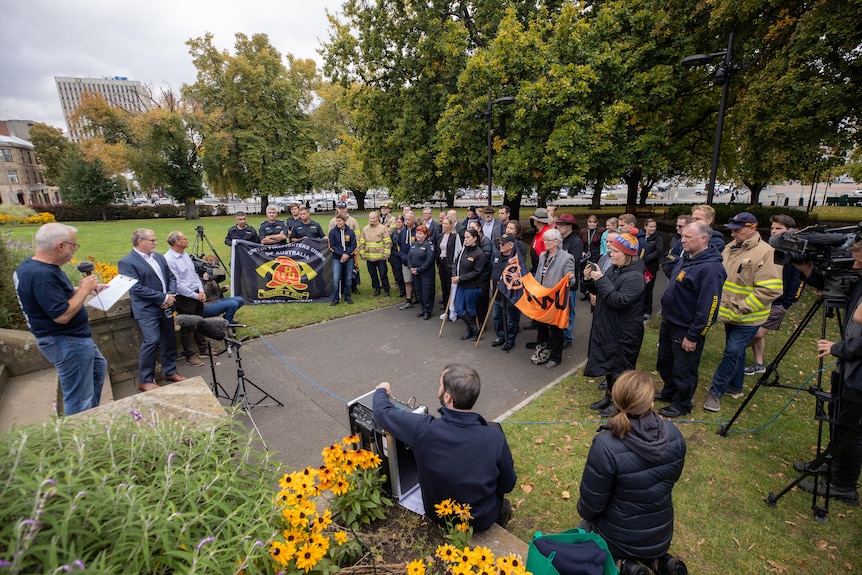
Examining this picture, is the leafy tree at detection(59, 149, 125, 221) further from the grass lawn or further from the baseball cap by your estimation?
the baseball cap

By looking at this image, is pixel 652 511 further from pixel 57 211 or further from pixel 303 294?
pixel 57 211

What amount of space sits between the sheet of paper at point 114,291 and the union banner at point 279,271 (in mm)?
4495

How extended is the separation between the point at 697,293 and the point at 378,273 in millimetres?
7655

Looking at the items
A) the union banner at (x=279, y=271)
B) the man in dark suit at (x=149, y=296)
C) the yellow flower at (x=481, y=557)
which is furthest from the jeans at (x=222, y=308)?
the yellow flower at (x=481, y=557)

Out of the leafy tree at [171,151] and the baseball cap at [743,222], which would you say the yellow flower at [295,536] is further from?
the leafy tree at [171,151]

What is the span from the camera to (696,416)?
5.02 meters

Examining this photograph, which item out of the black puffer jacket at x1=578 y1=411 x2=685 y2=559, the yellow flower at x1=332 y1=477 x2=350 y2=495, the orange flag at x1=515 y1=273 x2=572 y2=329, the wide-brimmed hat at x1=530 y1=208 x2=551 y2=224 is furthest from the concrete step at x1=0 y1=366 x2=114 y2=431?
the wide-brimmed hat at x1=530 y1=208 x2=551 y2=224

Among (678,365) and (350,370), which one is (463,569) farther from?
(350,370)

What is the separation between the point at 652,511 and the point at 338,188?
39133mm

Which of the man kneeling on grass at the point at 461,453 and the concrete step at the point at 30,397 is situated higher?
the man kneeling on grass at the point at 461,453

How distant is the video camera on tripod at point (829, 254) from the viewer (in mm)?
3549

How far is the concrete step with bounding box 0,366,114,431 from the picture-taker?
166 inches

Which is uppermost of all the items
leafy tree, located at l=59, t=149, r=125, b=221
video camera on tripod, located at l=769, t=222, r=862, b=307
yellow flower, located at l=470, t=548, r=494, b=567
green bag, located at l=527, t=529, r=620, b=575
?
leafy tree, located at l=59, t=149, r=125, b=221

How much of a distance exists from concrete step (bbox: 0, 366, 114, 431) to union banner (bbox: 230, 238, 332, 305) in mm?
4445
